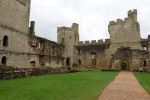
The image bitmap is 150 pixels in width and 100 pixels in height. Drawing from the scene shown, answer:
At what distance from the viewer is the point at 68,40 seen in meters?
42.8

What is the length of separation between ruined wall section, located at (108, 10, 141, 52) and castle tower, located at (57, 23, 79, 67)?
22.4ft

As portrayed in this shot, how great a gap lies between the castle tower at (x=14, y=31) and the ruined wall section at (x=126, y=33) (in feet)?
55.2

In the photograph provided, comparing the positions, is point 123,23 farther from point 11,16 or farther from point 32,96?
point 32,96

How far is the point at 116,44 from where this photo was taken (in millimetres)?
39969

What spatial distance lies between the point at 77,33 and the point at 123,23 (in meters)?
8.83

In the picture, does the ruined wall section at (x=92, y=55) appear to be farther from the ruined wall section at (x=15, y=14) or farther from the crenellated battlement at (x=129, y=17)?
the ruined wall section at (x=15, y=14)

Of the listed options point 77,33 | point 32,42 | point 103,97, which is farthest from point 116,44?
point 103,97

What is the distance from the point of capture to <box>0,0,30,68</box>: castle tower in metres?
24.0

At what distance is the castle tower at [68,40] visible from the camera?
42281 mm

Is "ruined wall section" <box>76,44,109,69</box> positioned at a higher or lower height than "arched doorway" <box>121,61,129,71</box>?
higher

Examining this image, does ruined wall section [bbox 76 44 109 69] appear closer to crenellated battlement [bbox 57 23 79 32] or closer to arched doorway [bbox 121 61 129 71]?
arched doorway [bbox 121 61 129 71]

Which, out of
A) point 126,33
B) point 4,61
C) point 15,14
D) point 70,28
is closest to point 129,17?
point 126,33

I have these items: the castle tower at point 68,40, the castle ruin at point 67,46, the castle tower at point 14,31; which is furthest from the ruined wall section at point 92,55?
the castle tower at point 14,31

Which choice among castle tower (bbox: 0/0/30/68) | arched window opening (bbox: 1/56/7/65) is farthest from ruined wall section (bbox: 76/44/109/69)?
arched window opening (bbox: 1/56/7/65)
